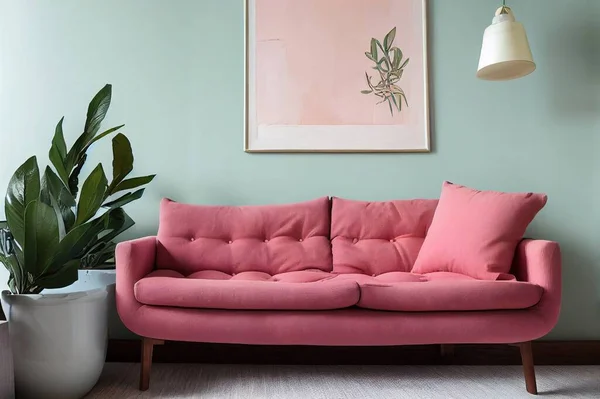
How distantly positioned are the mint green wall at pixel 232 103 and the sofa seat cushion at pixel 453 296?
0.90 metres

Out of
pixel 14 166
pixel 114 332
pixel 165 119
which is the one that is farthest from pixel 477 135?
pixel 14 166

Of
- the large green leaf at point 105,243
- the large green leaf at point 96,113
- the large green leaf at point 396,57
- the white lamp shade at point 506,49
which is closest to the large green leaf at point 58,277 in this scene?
the large green leaf at point 105,243

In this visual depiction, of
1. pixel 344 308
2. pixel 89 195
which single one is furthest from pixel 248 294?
pixel 89 195

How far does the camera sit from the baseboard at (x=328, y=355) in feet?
8.29

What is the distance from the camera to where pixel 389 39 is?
112 inches

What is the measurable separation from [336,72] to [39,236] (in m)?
1.73

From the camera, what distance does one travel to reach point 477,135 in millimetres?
2797

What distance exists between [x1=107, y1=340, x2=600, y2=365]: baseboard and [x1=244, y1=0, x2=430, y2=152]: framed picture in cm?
109

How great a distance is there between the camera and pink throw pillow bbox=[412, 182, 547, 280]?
2131mm

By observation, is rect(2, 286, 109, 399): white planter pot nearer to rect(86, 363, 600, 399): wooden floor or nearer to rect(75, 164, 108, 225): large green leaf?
rect(86, 363, 600, 399): wooden floor

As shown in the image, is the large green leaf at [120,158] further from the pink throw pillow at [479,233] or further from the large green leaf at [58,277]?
the pink throw pillow at [479,233]

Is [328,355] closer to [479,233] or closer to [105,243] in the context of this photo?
[479,233]

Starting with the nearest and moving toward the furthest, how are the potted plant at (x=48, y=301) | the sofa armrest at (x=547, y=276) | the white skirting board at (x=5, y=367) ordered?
the white skirting board at (x=5, y=367), the potted plant at (x=48, y=301), the sofa armrest at (x=547, y=276)

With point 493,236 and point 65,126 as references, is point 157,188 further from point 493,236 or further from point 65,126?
point 493,236
